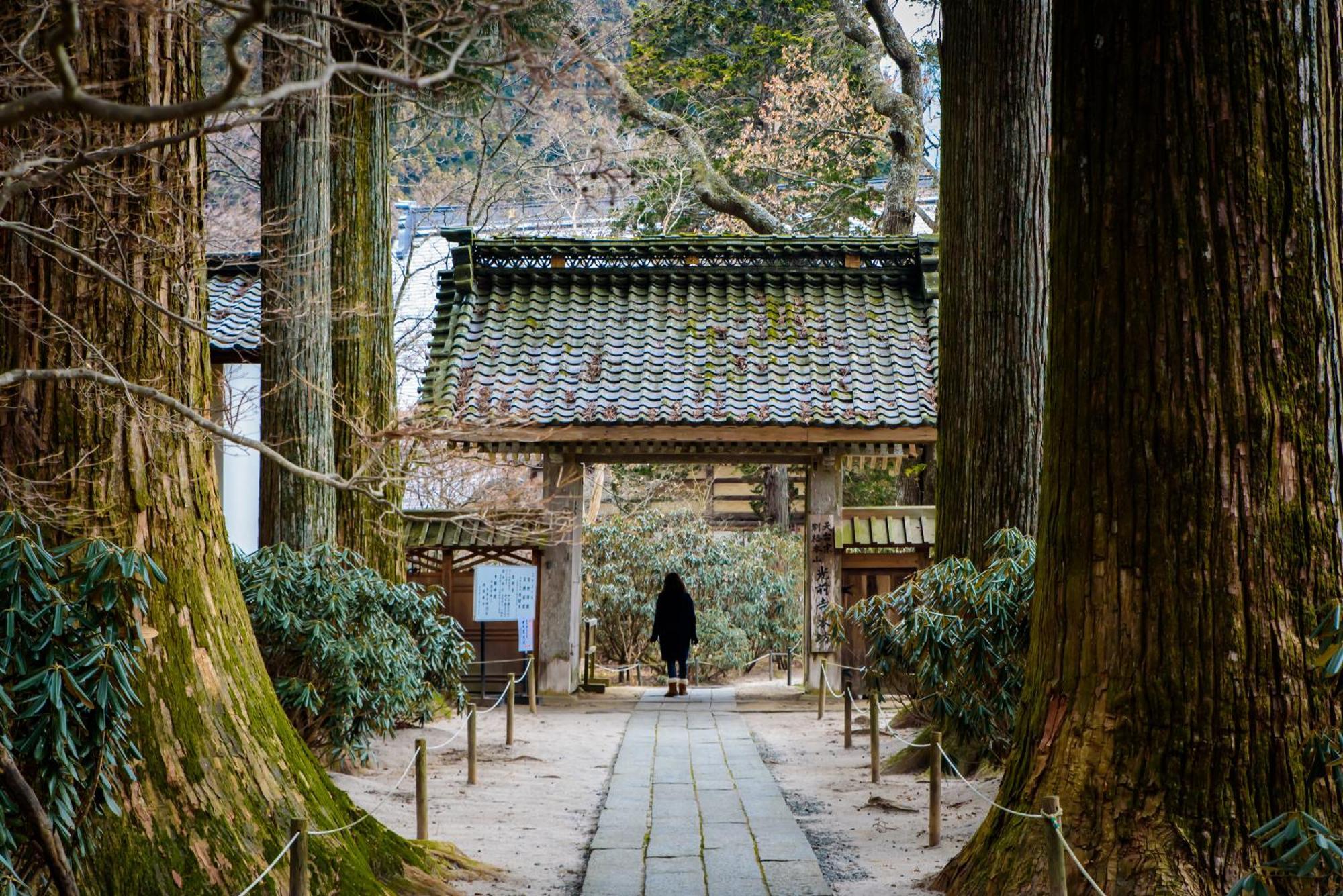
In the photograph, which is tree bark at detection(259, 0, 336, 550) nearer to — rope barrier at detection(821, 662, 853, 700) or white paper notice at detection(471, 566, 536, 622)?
white paper notice at detection(471, 566, 536, 622)

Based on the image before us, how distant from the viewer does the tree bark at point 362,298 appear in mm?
9891

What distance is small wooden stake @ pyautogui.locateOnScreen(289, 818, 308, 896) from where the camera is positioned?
13.3 feet

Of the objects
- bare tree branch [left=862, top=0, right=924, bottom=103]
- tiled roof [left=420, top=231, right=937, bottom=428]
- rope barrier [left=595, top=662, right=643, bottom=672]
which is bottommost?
rope barrier [left=595, top=662, right=643, bottom=672]

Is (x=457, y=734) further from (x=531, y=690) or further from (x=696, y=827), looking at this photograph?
(x=531, y=690)

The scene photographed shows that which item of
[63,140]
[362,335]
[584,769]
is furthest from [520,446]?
[63,140]

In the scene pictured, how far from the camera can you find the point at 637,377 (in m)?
13.7

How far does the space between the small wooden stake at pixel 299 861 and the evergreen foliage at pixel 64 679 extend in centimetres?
58

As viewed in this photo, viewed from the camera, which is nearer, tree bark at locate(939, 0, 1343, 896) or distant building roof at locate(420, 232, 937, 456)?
tree bark at locate(939, 0, 1343, 896)

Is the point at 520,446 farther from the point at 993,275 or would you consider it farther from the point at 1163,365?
the point at 1163,365

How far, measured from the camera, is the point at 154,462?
179 inches

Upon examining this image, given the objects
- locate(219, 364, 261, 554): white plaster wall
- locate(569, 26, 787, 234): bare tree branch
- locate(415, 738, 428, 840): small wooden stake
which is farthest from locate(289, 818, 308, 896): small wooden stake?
locate(569, 26, 787, 234): bare tree branch

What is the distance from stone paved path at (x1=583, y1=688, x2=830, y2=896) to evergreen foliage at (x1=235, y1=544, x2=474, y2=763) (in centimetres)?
164

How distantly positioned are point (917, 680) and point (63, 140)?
534cm

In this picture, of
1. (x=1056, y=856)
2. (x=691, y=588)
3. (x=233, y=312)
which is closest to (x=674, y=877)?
(x=1056, y=856)
